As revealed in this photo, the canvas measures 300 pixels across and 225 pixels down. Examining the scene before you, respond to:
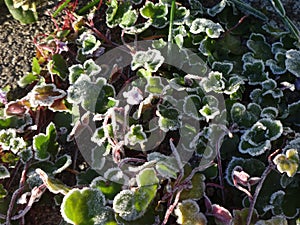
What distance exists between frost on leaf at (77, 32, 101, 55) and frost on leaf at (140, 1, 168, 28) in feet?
0.47

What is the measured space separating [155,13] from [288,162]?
551mm

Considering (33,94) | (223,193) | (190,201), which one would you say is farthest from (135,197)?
(33,94)

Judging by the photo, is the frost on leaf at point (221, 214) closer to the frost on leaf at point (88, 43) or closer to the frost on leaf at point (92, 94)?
the frost on leaf at point (92, 94)

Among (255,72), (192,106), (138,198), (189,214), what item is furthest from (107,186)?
(255,72)

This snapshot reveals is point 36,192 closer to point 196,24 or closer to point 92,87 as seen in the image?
point 92,87

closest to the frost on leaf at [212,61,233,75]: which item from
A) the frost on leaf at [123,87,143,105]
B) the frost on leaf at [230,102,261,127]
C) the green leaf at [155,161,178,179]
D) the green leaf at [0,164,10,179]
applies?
the frost on leaf at [230,102,261,127]

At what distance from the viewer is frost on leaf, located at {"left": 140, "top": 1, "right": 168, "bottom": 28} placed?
1.49 metres

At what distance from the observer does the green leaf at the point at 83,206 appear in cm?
113

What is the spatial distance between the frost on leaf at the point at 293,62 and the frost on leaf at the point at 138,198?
0.47 metres

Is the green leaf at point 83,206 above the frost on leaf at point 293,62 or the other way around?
the other way around

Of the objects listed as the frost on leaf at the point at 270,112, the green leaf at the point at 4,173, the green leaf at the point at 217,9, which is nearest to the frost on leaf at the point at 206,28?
the green leaf at the point at 217,9

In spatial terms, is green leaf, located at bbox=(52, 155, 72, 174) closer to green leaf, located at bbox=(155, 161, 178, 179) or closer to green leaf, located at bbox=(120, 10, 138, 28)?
green leaf, located at bbox=(155, 161, 178, 179)

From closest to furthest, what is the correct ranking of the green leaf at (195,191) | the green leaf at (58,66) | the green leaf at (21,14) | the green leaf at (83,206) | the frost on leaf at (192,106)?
the green leaf at (83,206) < the green leaf at (195,191) < the frost on leaf at (192,106) < the green leaf at (58,66) < the green leaf at (21,14)

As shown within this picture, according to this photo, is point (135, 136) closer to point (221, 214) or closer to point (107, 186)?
point (107, 186)
